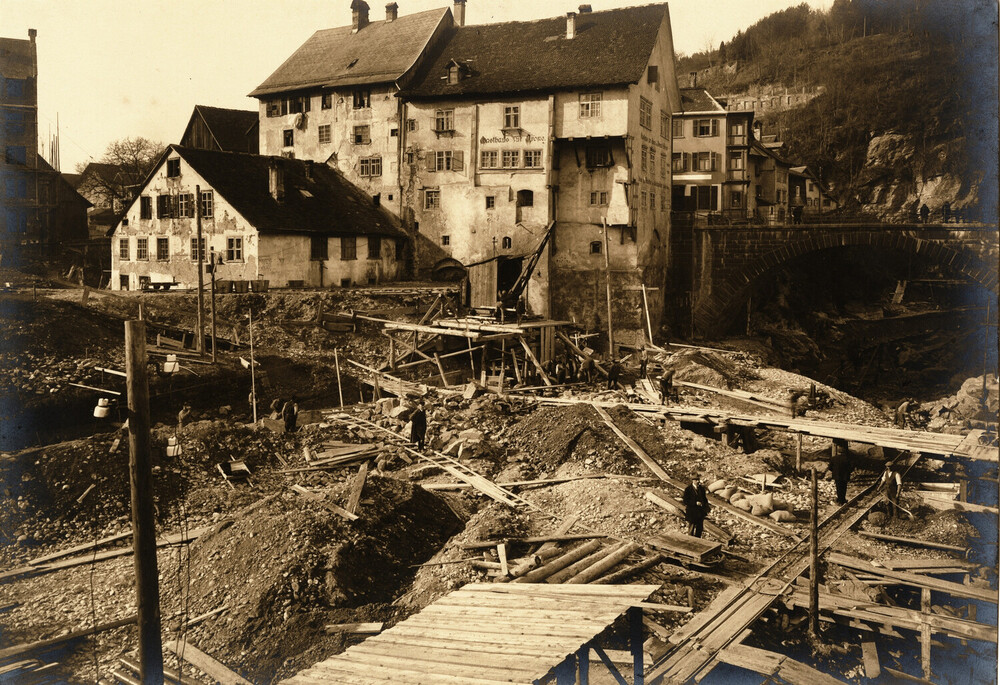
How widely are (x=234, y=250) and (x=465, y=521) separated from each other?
2042 cm

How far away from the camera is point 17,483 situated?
17.2 meters

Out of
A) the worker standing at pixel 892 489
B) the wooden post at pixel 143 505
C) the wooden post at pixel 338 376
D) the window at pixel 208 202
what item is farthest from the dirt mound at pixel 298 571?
the window at pixel 208 202

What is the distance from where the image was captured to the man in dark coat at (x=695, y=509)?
15.3m

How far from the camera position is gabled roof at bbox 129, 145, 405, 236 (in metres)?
33.6

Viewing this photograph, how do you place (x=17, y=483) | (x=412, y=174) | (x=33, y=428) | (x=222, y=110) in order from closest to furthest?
(x=17, y=483) → (x=33, y=428) → (x=412, y=174) → (x=222, y=110)

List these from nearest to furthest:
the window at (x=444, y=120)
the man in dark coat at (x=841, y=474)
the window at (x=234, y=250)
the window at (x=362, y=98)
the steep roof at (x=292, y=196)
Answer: the man in dark coat at (x=841, y=474) < the window at (x=234, y=250) < the steep roof at (x=292, y=196) < the window at (x=444, y=120) < the window at (x=362, y=98)

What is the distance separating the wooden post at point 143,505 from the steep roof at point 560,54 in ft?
88.0

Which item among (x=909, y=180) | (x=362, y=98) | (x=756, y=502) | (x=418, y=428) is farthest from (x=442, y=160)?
(x=909, y=180)

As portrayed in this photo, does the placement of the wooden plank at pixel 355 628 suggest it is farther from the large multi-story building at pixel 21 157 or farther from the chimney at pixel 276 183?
the chimney at pixel 276 183

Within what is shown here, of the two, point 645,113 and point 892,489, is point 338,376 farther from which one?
point 645,113

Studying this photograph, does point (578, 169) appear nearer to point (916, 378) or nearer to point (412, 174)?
point (412, 174)

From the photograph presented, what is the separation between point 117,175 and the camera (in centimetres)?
4206

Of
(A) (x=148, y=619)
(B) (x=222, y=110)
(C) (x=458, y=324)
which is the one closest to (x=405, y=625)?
(A) (x=148, y=619)

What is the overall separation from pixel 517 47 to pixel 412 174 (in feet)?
24.5
